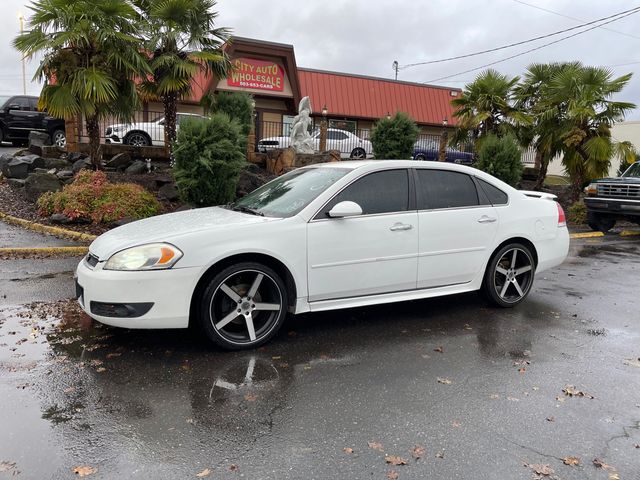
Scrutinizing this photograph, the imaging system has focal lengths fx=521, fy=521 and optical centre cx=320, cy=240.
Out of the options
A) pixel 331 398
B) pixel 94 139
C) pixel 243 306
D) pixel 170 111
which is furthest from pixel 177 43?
pixel 331 398

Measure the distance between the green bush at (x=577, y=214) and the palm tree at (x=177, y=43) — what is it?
34.9 feet

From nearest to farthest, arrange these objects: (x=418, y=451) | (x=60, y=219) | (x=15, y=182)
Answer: (x=418, y=451), (x=60, y=219), (x=15, y=182)

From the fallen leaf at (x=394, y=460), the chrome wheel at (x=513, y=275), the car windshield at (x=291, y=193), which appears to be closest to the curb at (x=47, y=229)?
the car windshield at (x=291, y=193)

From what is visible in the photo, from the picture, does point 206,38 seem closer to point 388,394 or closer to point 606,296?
point 606,296

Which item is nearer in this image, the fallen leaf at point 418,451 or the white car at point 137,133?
the fallen leaf at point 418,451

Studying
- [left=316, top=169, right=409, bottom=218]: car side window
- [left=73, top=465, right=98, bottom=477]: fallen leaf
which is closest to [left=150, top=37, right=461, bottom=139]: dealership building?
[left=316, top=169, right=409, bottom=218]: car side window

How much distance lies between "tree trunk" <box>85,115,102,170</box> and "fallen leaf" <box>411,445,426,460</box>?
405 inches

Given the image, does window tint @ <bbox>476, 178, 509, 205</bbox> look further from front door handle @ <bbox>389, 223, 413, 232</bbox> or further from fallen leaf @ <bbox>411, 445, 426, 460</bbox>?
fallen leaf @ <bbox>411, 445, 426, 460</bbox>

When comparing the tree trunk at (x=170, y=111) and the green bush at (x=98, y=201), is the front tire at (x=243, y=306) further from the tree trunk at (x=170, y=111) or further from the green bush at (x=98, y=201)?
the tree trunk at (x=170, y=111)

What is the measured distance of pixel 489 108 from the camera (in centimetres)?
1723

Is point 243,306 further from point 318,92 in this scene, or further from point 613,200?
point 318,92

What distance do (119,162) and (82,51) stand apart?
3094 millimetres

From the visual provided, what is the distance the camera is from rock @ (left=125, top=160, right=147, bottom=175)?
12688mm

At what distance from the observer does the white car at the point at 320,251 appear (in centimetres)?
401
